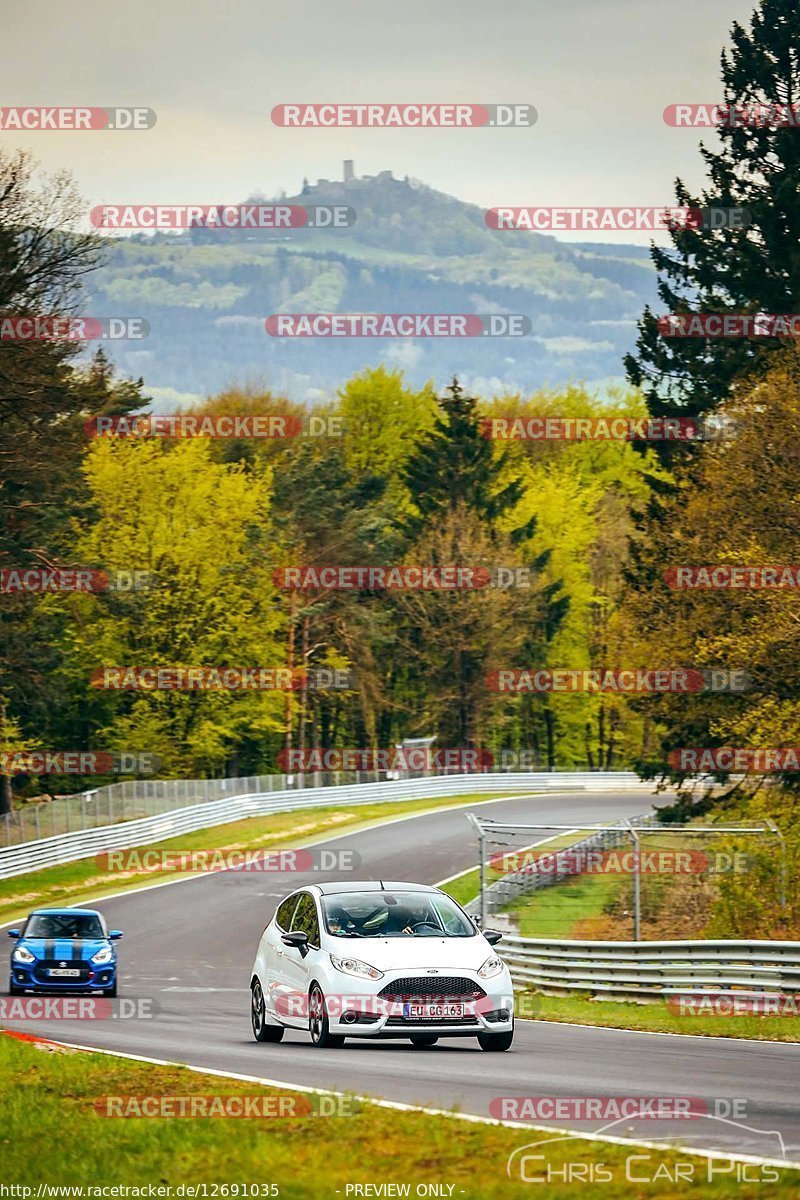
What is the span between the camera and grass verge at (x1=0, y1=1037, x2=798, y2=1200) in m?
8.80

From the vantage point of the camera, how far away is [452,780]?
247ft

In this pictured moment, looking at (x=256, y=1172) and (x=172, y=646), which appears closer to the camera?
(x=256, y=1172)

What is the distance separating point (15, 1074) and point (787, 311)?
116 ft

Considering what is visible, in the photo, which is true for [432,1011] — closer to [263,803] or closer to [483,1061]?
[483,1061]

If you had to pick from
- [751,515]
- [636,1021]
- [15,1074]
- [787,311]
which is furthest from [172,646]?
[15,1074]

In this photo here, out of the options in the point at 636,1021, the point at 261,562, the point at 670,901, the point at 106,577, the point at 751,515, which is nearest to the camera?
the point at 636,1021

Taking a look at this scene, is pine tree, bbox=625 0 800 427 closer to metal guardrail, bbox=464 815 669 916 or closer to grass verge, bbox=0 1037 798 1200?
metal guardrail, bbox=464 815 669 916

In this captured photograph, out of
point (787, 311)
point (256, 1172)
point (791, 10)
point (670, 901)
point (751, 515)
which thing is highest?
point (791, 10)

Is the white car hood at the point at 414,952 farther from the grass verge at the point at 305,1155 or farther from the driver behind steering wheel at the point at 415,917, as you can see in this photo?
the grass verge at the point at 305,1155

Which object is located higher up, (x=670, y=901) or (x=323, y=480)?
(x=323, y=480)

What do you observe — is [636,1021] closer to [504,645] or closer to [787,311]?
[787,311]

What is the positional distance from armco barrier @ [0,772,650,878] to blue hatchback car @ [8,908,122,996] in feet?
75.8

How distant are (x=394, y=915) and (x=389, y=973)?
1.17 metres

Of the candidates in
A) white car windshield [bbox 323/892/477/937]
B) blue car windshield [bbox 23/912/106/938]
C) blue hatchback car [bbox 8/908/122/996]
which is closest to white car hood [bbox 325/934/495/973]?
white car windshield [bbox 323/892/477/937]
